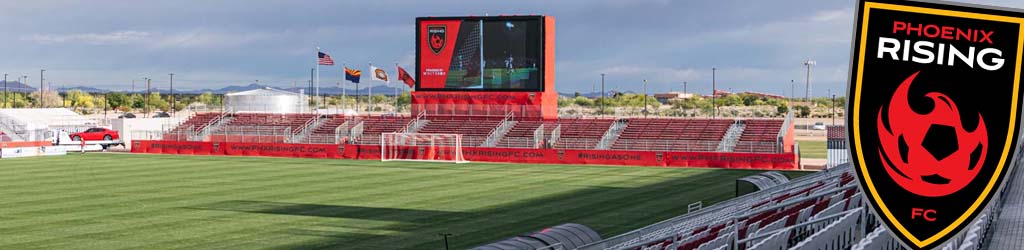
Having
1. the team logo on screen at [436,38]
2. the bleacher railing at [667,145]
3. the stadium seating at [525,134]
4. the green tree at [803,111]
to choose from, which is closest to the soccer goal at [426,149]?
the stadium seating at [525,134]

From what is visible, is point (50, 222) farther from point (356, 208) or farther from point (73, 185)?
point (73, 185)

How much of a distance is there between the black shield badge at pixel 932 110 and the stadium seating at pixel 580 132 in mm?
57421

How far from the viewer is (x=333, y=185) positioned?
136 ft

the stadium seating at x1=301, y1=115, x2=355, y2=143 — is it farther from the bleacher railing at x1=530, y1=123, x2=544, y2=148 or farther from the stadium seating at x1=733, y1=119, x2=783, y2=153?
the stadium seating at x1=733, y1=119, x2=783, y2=153

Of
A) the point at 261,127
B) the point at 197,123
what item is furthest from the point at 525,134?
the point at 197,123

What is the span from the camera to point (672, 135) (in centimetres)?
6238

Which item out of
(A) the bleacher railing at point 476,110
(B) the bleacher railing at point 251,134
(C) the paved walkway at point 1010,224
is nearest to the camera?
(C) the paved walkway at point 1010,224

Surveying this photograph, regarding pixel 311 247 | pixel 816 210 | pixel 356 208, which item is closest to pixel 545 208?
pixel 356 208

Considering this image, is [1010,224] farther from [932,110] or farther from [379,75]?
[379,75]

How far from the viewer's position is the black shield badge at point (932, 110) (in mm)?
3973

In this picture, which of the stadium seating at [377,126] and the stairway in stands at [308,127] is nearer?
the stadium seating at [377,126]

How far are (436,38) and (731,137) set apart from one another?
55.7 ft

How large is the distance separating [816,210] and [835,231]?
459cm

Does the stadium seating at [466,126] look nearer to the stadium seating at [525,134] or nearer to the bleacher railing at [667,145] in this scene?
the stadium seating at [525,134]
